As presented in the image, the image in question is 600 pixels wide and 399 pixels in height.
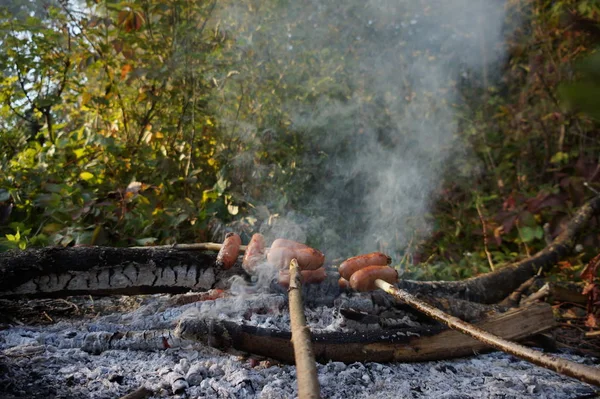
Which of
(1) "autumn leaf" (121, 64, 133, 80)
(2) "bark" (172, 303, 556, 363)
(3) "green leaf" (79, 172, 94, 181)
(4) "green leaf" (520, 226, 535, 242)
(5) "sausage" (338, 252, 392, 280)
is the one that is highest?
(1) "autumn leaf" (121, 64, 133, 80)

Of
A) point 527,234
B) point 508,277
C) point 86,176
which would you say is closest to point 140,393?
point 86,176

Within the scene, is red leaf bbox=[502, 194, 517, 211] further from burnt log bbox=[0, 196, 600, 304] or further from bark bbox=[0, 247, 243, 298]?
bark bbox=[0, 247, 243, 298]

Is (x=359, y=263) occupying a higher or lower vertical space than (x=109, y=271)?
higher

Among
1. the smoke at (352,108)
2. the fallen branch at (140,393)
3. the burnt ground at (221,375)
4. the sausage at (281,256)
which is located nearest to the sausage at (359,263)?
the sausage at (281,256)

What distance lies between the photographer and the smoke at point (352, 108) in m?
4.42

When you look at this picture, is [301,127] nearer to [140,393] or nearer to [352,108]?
[352,108]

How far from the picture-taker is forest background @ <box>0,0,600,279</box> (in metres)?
3.59

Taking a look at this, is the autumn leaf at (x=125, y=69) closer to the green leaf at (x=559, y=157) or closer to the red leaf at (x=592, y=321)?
the red leaf at (x=592, y=321)

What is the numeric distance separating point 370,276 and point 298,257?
0.32m

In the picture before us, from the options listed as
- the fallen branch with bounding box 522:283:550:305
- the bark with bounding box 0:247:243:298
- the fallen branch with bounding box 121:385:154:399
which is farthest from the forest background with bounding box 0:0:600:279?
the fallen branch with bounding box 121:385:154:399

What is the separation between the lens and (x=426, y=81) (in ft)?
22.3

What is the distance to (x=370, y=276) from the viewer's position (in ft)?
6.64

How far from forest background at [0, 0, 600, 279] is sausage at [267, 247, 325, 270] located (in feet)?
4.42

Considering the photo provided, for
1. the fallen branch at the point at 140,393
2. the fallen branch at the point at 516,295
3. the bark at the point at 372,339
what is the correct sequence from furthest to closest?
the fallen branch at the point at 516,295 → the bark at the point at 372,339 → the fallen branch at the point at 140,393
